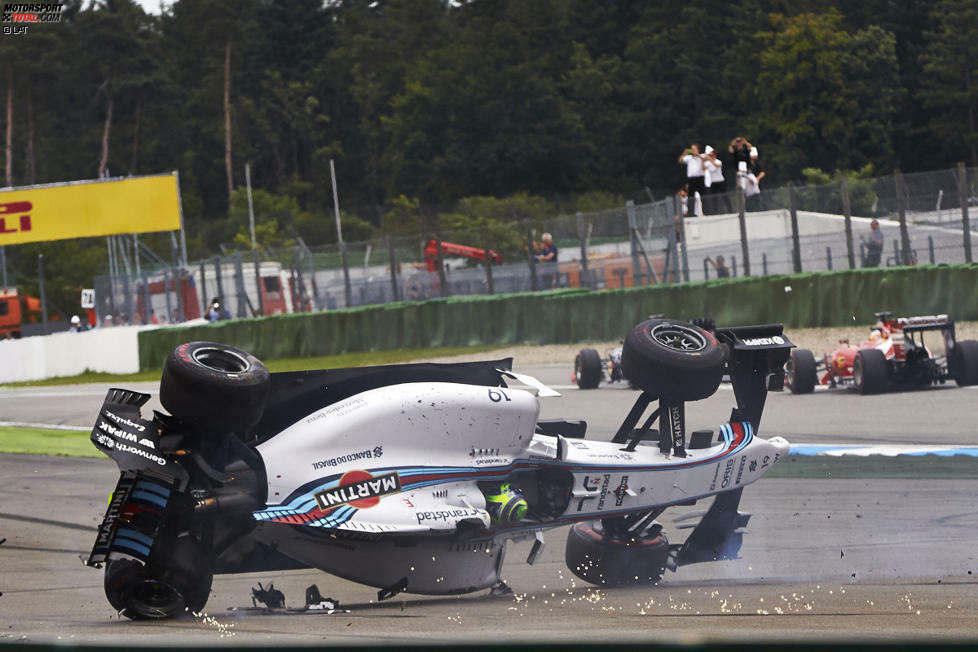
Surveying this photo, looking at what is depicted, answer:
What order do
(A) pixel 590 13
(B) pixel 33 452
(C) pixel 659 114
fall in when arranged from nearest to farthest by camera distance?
(B) pixel 33 452 → (C) pixel 659 114 → (A) pixel 590 13

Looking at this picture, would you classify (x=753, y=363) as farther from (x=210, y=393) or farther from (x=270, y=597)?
(x=210, y=393)

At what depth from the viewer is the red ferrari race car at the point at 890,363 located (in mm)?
13008

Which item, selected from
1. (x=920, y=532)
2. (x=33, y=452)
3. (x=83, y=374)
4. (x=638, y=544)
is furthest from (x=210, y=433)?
(x=83, y=374)

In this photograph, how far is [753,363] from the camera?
6270 millimetres

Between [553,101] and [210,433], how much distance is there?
6466 centimetres

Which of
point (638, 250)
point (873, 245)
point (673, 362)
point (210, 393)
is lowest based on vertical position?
point (873, 245)

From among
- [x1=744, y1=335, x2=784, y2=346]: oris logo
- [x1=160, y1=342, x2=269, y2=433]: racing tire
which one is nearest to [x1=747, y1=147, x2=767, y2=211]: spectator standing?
[x1=744, y1=335, x2=784, y2=346]: oris logo

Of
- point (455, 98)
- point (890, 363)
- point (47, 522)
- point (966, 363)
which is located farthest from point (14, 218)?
point (455, 98)

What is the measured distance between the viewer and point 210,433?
5.17 m

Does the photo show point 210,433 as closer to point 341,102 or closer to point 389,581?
point 389,581

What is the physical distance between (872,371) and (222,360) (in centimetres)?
914

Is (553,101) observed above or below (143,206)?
above

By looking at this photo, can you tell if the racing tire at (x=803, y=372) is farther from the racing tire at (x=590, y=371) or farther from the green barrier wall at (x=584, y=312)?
the green barrier wall at (x=584, y=312)

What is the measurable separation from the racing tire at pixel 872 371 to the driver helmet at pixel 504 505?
27.0ft
